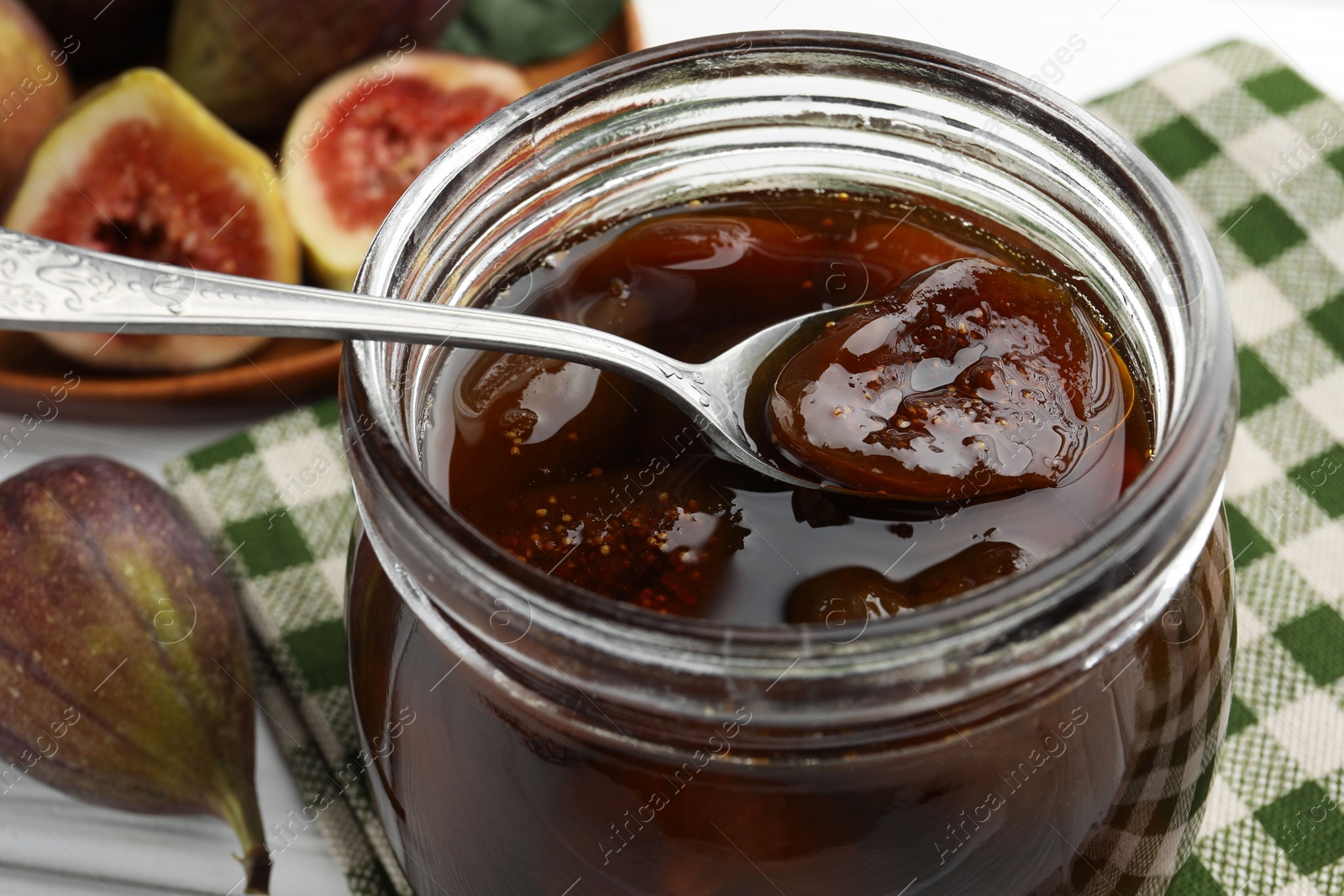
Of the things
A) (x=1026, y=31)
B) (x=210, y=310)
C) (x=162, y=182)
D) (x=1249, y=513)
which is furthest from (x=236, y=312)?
(x=1026, y=31)

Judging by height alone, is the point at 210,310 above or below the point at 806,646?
above

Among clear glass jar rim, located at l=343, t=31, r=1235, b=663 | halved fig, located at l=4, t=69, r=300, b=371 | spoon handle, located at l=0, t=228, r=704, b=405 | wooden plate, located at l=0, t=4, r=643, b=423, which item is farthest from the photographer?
halved fig, located at l=4, t=69, r=300, b=371

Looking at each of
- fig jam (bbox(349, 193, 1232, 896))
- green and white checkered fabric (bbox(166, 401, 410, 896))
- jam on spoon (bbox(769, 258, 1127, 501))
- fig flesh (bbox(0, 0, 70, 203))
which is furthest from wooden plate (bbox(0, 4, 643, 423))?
jam on spoon (bbox(769, 258, 1127, 501))

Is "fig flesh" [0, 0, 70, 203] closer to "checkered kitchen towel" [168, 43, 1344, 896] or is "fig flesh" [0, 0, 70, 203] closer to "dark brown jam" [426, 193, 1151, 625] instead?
"checkered kitchen towel" [168, 43, 1344, 896]

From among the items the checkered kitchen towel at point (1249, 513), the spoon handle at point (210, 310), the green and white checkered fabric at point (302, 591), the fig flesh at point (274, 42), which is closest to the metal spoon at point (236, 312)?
the spoon handle at point (210, 310)

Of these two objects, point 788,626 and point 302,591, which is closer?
point 788,626

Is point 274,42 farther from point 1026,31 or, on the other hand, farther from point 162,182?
point 1026,31

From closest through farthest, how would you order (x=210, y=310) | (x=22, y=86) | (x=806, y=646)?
(x=806, y=646) < (x=210, y=310) < (x=22, y=86)
